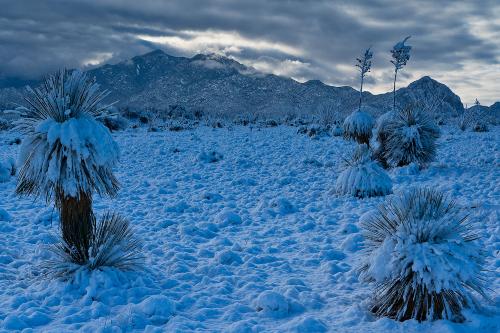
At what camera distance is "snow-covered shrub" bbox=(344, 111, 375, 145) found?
49.8 ft

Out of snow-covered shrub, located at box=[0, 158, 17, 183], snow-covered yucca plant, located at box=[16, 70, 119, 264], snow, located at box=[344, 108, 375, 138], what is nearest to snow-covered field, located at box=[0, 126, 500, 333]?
snow-covered shrub, located at box=[0, 158, 17, 183]

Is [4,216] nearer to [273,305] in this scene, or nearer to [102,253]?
[102,253]

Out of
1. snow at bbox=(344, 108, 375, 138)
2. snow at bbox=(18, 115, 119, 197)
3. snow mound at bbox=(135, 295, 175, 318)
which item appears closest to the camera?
snow mound at bbox=(135, 295, 175, 318)

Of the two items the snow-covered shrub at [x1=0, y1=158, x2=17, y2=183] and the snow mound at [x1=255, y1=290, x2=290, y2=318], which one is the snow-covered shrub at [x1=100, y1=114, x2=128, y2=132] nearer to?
the snow-covered shrub at [x1=0, y1=158, x2=17, y2=183]

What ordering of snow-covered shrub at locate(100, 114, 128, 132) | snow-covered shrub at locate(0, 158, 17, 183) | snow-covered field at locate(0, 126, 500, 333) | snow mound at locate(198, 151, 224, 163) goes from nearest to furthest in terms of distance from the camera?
snow-covered field at locate(0, 126, 500, 333) < snow-covered shrub at locate(0, 158, 17, 183) < snow mound at locate(198, 151, 224, 163) < snow-covered shrub at locate(100, 114, 128, 132)

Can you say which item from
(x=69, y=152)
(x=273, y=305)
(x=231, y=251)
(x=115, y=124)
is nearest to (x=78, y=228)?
(x=69, y=152)

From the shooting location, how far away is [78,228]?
5367 mm

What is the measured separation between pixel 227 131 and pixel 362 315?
63.6 feet

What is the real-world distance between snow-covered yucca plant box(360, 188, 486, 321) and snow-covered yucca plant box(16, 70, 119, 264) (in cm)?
324

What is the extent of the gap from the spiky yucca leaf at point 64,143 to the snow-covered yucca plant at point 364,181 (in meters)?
6.00

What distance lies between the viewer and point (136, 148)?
17.1m

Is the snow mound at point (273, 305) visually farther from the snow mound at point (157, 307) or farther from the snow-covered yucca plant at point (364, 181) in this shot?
the snow-covered yucca plant at point (364, 181)

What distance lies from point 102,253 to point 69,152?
1247 mm

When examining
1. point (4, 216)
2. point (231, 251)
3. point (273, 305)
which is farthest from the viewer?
point (4, 216)
